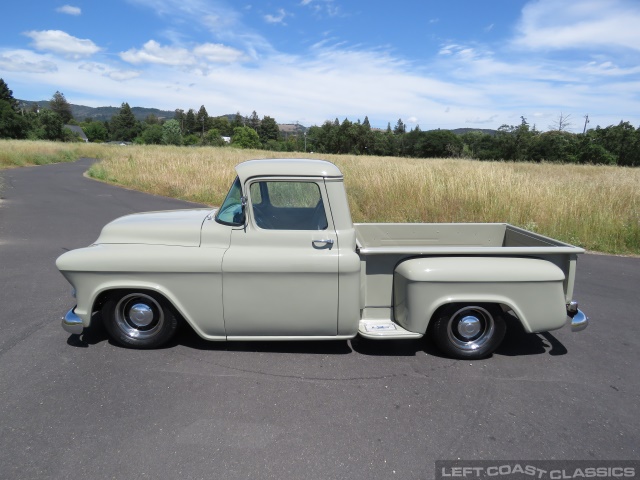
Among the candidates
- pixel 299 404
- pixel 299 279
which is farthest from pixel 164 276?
pixel 299 404

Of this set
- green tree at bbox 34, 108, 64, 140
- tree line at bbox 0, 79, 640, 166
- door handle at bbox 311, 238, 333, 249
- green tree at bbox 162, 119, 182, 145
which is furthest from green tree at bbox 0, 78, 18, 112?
door handle at bbox 311, 238, 333, 249

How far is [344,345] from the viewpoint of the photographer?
412 cm

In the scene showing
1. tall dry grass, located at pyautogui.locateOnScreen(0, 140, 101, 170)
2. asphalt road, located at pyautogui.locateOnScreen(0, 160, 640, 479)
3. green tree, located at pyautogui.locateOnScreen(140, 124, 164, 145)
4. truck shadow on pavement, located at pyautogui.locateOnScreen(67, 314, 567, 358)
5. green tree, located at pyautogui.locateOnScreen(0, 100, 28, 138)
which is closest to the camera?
asphalt road, located at pyautogui.locateOnScreen(0, 160, 640, 479)

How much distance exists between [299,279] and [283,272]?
0.15 meters

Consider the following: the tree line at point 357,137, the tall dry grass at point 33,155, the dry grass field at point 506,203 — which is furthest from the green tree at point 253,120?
the dry grass field at point 506,203

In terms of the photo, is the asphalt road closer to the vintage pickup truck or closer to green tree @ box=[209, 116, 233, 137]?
the vintage pickup truck

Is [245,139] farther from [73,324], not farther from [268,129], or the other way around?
[73,324]

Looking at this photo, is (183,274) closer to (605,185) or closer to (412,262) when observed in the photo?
(412,262)

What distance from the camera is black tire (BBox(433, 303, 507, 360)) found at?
3.77m

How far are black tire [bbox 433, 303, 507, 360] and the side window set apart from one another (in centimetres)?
139

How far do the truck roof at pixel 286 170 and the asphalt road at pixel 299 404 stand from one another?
165cm

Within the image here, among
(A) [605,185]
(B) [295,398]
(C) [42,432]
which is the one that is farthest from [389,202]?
(C) [42,432]

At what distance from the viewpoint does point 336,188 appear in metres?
3.75

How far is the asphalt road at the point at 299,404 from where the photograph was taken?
260 cm
